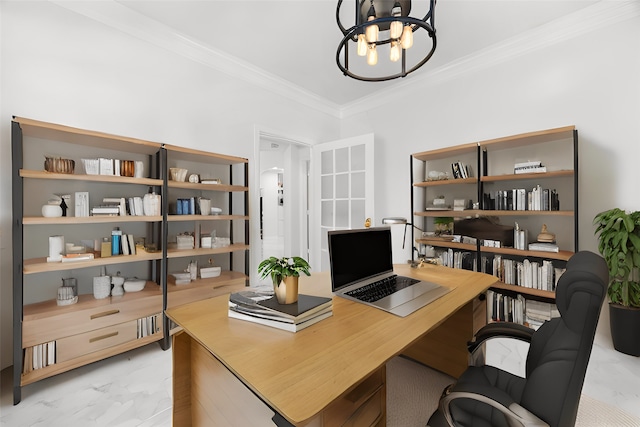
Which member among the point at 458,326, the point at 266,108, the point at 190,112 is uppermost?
the point at 266,108

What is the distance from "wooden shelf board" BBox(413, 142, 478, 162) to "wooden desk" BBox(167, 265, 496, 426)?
1.97m

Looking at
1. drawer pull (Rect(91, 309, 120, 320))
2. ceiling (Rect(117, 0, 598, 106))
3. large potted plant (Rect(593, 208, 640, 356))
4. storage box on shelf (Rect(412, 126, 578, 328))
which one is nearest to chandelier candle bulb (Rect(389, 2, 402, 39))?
ceiling (Rect(117, 0, 598, 106))

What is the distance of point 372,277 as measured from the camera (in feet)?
5.34

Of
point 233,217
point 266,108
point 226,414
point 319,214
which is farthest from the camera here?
point 319,214

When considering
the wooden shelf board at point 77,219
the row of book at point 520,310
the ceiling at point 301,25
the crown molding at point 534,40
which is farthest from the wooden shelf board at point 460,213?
the wooden shelf board at point 77,219

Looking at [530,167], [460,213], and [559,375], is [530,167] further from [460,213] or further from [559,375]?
[559,375]

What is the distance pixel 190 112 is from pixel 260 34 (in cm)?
106

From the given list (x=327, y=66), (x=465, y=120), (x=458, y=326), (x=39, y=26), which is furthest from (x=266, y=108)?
(x=458, y=326)

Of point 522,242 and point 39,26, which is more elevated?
point 39,26

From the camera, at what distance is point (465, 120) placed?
330 cm

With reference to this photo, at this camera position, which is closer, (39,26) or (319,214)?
(39,26)

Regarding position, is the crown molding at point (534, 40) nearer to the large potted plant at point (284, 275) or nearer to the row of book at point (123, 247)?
the large potted plant at point (284, 275)

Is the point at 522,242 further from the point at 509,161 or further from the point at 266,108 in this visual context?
the point at 266,108

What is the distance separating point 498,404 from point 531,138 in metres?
2.65
